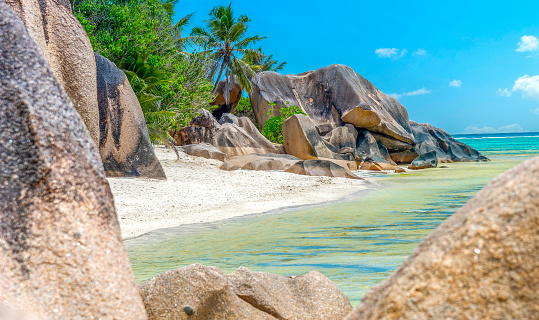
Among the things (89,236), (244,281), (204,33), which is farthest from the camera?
(204,33)

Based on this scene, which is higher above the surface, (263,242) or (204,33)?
(204,33)

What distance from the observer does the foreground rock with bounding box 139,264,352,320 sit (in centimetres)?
223

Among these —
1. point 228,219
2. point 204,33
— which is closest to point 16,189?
point 228,219

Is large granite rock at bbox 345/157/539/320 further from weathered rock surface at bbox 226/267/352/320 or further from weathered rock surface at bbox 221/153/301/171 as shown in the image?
weathered rock surface at bbox 221/153/301/171

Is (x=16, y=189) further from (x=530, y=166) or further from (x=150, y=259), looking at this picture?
(x=150, y=259)

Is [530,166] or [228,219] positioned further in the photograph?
[228,219]

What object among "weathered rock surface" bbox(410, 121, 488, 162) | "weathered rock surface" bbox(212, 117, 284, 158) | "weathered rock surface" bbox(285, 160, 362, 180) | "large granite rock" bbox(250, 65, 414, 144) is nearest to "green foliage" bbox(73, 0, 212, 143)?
"weathered rock surface" bbox(285, 160, 362, 180)

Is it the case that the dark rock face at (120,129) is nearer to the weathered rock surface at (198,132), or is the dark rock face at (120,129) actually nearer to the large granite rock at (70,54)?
the large granite rock at (70,54)

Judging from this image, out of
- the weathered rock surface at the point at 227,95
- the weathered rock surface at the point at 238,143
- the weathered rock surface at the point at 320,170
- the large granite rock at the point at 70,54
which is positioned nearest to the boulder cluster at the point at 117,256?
the large granite rock at the point at 70,54

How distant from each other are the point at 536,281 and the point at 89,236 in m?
1.33

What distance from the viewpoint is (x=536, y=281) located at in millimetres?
1025

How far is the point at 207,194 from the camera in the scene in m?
9.77

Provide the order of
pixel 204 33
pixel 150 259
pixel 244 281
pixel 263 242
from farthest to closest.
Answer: pixel 204 33 < pixel 263 242 < pixel 150 259 < pixel 244 281

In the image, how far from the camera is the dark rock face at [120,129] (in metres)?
10.1
